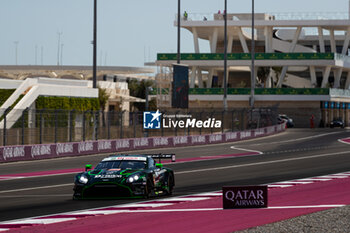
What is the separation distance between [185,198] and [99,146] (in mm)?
24210

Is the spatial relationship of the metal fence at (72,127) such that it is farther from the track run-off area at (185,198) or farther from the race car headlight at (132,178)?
the race car headlight at (132,178)

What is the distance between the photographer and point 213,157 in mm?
39344

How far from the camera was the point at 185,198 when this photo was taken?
59.3 ft

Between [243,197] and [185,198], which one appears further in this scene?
[185,198]

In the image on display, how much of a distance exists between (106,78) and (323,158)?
95101 millimetres

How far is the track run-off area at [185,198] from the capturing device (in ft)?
43.2

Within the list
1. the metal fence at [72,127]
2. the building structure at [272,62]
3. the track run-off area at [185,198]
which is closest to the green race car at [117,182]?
the track run-off area at [185,198]

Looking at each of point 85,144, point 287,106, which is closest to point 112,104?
point 287,106

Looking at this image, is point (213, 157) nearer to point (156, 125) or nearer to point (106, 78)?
point (156, 125)

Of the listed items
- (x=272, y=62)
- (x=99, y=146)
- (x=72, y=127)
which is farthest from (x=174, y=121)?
(x=272, y=62)

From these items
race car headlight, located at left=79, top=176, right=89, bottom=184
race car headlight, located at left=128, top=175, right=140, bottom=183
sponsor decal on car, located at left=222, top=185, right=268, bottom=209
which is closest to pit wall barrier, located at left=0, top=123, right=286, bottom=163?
race car headlight, located at left=79, top=176, right=89, bottom=184

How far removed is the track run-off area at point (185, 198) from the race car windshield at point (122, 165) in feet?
3.27

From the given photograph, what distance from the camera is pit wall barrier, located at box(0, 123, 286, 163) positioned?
3578 centimetres

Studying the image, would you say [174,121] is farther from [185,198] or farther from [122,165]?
[185,198]
